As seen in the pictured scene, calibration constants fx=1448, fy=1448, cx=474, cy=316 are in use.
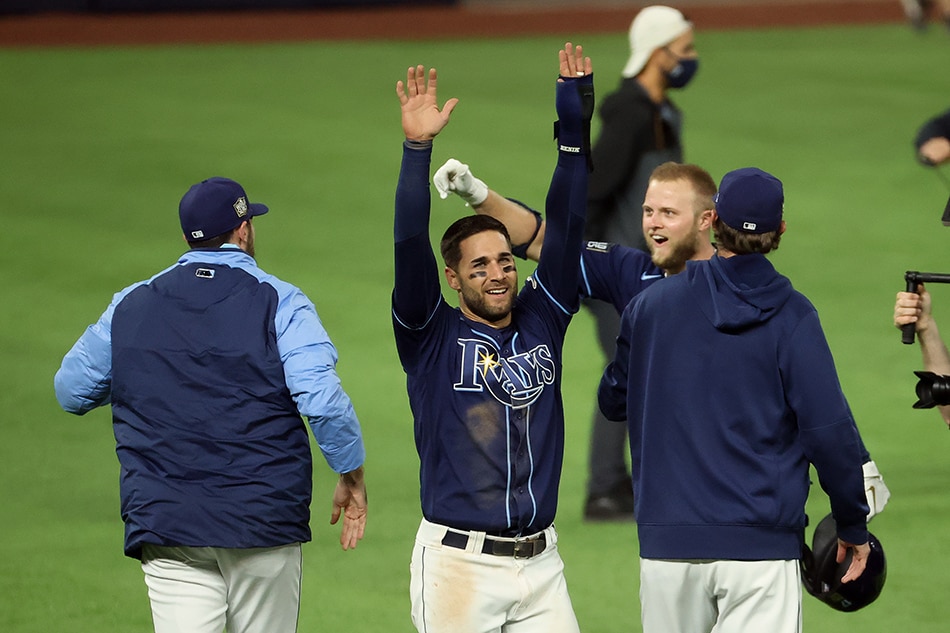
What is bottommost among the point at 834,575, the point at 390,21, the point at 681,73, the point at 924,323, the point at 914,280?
the point at 834,575

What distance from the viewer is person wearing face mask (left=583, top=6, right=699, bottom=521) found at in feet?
24.7

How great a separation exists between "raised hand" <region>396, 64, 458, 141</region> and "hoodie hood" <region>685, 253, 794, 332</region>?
3.15 ft

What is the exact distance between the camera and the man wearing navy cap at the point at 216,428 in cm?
462

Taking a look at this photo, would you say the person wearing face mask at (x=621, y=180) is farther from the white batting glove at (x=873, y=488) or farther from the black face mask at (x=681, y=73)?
the white batting glove at (x=873, y=488)

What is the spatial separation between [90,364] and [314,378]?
31.1 inches

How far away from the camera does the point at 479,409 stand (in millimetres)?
4676

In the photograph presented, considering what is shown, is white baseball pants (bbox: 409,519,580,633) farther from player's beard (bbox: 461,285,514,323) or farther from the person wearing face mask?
the person wearing face mask

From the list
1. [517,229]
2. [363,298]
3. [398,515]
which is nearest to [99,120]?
[363,298]

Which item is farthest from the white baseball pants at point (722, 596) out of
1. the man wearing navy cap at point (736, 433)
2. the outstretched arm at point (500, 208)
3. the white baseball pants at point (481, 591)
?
the outstretched arm at point (500, 208)

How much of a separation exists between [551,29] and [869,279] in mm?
10112

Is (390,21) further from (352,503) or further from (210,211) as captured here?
(352,503)

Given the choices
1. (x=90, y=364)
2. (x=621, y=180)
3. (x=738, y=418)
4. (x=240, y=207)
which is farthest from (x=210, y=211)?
(x=621, y=180)

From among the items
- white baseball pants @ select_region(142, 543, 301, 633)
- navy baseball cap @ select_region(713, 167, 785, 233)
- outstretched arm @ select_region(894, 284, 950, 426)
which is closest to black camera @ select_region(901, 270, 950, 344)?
outstretched arm @ select_region(894, 284, 950, 426)

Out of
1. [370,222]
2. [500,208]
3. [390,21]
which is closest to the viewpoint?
[500,208]
